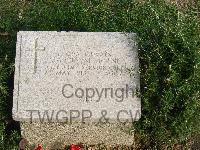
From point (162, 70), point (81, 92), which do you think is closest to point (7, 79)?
point (81, 92)

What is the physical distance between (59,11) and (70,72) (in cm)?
149

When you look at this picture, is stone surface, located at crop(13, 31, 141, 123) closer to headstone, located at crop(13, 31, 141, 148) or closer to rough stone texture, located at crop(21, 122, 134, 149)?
headstone, located at crop(13, 31, 141, 148)

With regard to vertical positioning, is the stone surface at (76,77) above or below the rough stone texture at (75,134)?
above

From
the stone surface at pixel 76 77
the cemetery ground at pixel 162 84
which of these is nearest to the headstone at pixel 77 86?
the stone surface at pixel 76 77

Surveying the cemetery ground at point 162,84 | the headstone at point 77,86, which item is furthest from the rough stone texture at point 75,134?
the cemetery ground at point 162,84

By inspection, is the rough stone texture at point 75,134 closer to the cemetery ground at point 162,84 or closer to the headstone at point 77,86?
the headstone at point 77,86

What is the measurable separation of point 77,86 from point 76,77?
0.33ft

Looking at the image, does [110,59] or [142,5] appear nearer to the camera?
[110,59]

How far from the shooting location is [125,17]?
598 centimetres

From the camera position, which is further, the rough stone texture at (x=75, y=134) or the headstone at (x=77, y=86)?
the rough stone texture at (x=75, y=134)

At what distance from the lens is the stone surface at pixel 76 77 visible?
456cm

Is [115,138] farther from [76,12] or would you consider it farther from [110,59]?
[76,12]

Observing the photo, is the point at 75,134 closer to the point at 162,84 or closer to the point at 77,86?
the point at 77,86

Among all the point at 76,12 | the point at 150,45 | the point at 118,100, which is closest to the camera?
the point at 118,100
